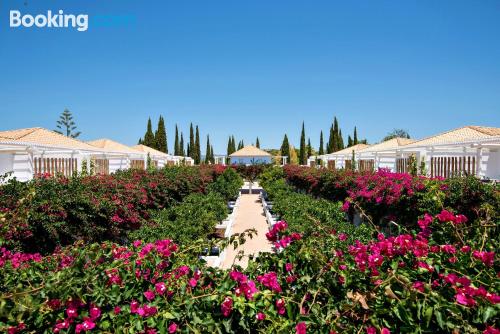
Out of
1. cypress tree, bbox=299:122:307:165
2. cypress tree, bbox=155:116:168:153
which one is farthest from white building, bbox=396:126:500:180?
cypress tree, bbox=155:116:168:153

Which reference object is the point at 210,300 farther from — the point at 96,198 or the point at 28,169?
the point at 28,169

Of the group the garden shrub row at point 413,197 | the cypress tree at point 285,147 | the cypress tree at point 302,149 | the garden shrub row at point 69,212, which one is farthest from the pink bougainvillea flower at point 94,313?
the cypress tree at point 285,147

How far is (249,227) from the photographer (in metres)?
10.6

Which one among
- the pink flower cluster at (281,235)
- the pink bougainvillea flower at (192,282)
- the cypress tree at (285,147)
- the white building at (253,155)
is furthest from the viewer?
the cypress tree at (285,147)

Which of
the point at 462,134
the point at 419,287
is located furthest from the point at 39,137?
the point at 462,134

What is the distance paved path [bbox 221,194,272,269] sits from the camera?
6.58m

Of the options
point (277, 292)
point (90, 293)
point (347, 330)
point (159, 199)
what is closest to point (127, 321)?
point (90, 293)

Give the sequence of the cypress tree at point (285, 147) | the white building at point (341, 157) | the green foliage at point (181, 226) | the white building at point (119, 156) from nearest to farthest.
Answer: the green foliage at point (181, 226), the white building at point (119, 156), the white building at point (341, 157), the cypress tree at point (285, 147)

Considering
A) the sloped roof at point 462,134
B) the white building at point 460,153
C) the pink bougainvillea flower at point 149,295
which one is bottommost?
the pink bougainvillea flower at point 149,295

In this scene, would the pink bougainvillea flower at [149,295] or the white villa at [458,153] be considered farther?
the white villa at [458,153]

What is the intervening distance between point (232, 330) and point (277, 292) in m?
0.28

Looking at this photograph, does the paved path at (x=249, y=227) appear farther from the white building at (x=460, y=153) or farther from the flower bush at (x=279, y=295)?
the white building at (x=460, y=153)

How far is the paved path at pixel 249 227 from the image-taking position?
658 cm

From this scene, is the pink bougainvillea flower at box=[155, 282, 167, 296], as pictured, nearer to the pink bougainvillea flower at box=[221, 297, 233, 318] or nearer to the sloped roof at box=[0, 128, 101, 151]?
the pink bougainvillea flower at box=[221, 297, 233, 318]
